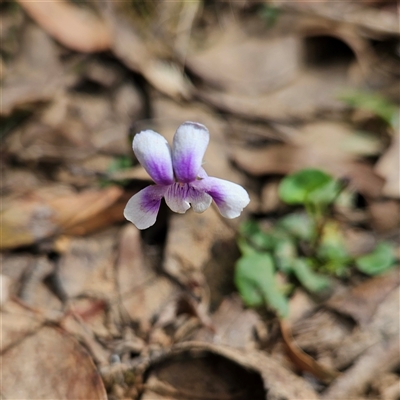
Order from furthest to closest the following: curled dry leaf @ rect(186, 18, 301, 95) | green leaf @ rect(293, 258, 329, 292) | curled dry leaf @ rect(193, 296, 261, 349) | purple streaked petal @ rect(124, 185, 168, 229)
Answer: curled dry leaf @ rect(186, 18, 301, 95) → green leaf @ rect(293, 258, 329, 292) → curled dry leaf @ rect(193, 296, 261, 349) → purple streaked petal @ rect(124, 185, 168, 229)

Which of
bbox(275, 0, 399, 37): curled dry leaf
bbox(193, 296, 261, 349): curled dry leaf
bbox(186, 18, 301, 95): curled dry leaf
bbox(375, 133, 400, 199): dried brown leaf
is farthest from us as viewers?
bbox(275, 0, 399, 37): curled dry leaf

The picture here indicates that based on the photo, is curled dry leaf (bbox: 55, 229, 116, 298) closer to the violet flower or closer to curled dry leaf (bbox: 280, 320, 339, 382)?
curled dry leaf (bbox: 280, 320, 339, 382)

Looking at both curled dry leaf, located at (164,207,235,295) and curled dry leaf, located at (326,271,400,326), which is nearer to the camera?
curled dry leaf, located at (326,271,400,326)

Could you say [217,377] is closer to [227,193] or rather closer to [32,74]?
[227,193]

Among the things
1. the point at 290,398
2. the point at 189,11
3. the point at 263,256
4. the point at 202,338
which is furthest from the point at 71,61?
the point at 290,398

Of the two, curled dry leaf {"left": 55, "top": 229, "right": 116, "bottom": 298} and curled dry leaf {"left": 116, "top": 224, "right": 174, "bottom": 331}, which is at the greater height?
curled dry leaf {"left": 116, "top": 224, "right": 174, "bottom": 331}

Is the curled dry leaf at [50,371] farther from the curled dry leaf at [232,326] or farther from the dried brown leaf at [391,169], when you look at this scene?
the dried brown leaf at [391,169]

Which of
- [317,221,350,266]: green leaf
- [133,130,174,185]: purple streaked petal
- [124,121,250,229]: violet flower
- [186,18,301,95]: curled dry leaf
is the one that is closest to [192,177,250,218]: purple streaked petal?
[124,121,250,229]: violet flower

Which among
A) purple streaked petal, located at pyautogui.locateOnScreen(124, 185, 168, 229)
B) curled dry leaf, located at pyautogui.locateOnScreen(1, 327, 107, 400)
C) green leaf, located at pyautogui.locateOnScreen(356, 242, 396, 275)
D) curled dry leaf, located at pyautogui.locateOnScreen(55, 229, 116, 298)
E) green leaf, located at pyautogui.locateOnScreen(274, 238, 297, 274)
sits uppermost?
purple streaked petal, located at pyautogui.locateOnScreen(124, 185, 168, 229)
